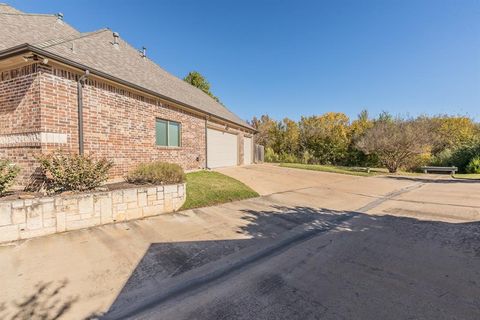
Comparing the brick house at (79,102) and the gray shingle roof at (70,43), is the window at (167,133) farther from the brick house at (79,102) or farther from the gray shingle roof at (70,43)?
the gray shingle roof at (70,43)

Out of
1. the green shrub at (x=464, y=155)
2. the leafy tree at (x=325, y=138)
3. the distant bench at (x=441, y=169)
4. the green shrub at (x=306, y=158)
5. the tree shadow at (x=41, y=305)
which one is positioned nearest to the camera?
the tree shadow at (x=41, y=305)

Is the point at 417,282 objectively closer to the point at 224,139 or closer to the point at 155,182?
the point at 155,182

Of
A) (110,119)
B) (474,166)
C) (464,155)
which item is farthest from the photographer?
(464,155)

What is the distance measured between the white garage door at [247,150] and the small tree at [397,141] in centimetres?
965

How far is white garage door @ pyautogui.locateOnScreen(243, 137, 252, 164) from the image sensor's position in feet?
67.5

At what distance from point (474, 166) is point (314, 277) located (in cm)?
2403

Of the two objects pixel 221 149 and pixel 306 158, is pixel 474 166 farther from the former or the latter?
pixel 221 149

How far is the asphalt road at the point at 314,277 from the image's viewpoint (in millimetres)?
2754

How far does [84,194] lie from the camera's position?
5.21m

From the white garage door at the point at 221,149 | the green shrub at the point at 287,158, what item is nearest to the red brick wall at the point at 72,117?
the white garage door at the point at 221,149

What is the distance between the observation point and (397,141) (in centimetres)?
1897

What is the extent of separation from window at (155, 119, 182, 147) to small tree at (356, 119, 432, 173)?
53.6 feet

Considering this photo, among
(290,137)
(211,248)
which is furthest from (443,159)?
(211,248)

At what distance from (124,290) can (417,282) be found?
400 centimetres
